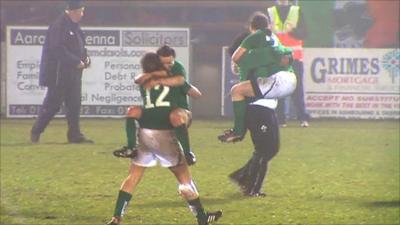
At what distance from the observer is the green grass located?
786 cm

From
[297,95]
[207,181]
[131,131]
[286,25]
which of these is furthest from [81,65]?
[207,181]

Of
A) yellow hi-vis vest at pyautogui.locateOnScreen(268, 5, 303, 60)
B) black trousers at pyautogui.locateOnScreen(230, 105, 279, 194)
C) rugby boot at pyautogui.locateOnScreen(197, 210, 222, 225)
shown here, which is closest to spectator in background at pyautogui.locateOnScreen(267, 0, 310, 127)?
yellow hi-vis vest at pyautogui.locateOnScreen(268, 5, 303, 60)

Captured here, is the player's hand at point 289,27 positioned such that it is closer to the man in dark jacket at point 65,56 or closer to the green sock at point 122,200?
the man in dark jacket at point 65,56

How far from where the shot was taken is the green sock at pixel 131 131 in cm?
347

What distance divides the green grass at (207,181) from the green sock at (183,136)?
3.64m

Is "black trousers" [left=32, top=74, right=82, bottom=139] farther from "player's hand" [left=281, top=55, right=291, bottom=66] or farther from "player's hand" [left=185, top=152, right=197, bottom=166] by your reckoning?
"player's hand" [left=185, top=152, right=197, bottom=166]

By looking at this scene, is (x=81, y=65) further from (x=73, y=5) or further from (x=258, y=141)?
(x=258, y=141)

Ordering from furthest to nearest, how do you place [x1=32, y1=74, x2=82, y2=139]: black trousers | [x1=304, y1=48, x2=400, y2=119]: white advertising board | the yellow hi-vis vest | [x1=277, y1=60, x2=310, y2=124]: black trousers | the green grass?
[x1=304, y1=48, x2=400, y2=119]: white advertising board
the green grass
[x1=277, y1=60, x2=310, y2=124]: black trousers
the yellow hi-vis vest
[x1=32, y1=74, x2=82, y2=139]: black trousers

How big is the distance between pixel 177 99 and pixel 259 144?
10.7 feet

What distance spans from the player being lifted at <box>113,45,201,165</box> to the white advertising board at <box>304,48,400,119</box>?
12526 millimetres

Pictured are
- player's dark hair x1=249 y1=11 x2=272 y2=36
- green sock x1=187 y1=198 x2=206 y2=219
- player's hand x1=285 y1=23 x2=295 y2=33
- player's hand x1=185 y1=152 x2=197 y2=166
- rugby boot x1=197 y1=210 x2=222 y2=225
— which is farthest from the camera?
player's hand x1=285 y1=23 x2=295 y2=33

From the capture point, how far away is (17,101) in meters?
12.5

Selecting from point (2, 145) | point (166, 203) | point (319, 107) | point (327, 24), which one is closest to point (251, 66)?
point (166, 203)

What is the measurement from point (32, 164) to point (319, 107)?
8.81 meters
